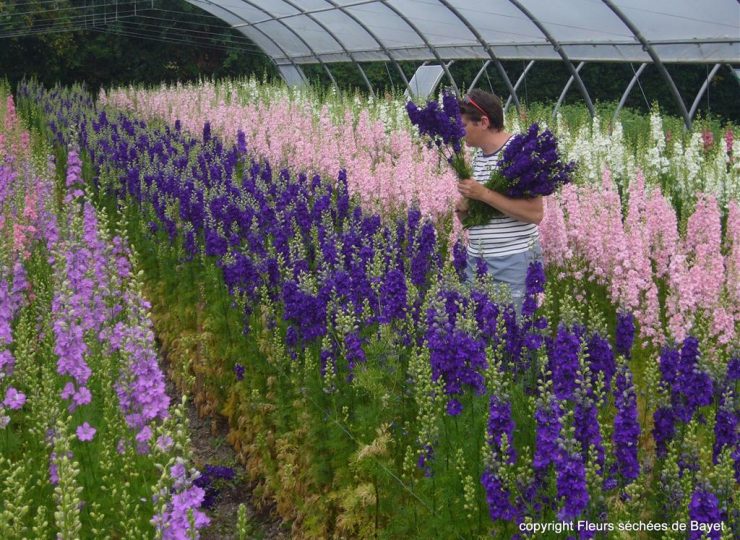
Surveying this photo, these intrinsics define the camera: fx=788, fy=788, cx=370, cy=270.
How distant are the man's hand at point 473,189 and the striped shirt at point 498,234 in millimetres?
308

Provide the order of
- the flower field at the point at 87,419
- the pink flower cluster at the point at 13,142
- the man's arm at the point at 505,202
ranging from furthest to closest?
the pink flower cluster at the point at 13,142 < the man's arm at the point at 505,202 < the flower field at the point at 87,419

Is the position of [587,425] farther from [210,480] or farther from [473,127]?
[473,127]

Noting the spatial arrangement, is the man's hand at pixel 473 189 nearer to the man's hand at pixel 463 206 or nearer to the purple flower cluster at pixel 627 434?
the man's hand at pixel 463 206

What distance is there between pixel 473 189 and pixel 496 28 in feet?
41.5

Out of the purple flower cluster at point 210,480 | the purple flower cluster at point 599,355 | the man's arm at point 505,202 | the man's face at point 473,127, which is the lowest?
the purple flower cluster at point 210,480

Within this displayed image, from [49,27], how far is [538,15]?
19667mm

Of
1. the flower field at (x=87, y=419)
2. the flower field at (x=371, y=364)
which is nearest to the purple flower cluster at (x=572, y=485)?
the flower field at (x=371, y=364)

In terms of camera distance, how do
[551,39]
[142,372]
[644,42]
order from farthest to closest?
[551,39] → [644,42] → [142,372]

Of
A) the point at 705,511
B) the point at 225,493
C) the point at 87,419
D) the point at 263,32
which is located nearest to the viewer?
the point at 705,511

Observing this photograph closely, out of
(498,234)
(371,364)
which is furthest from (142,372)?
(498,234)

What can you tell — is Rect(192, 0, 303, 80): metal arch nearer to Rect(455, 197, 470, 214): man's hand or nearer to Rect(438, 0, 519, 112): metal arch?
Rect(438, 0, 519, 112): metal arch

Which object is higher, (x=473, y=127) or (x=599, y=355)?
(x=473, y=127)

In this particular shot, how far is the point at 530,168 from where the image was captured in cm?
477

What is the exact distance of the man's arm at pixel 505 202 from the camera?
4875 mm
